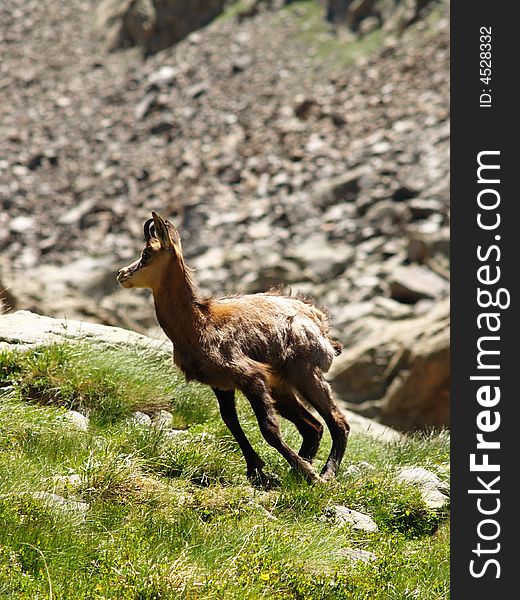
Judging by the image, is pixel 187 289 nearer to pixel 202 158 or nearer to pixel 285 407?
pixel 285 407

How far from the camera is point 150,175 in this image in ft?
133

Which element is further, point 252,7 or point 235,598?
point 252,7

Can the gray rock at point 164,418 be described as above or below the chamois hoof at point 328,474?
above

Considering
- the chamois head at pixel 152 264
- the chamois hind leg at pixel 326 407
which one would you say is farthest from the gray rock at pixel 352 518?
the chamois head at pixel 152 264

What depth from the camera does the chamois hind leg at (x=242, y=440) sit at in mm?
7379

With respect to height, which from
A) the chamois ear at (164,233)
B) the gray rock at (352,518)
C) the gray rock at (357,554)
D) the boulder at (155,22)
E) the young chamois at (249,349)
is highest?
the boulder at (155,22)

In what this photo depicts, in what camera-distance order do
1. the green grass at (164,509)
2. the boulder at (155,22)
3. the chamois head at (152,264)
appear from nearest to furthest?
the green grass at (164,509) < the chamois head at (152,264) < the boulder at (155,22)

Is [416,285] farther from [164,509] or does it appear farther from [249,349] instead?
[164,509]

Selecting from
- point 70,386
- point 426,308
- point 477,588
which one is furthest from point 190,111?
point 477,588

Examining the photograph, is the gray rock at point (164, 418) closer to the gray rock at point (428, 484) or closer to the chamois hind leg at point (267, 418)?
the chamois hind leg at point (267, 418)

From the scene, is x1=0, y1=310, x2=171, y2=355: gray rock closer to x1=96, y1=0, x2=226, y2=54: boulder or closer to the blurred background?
the blurred background

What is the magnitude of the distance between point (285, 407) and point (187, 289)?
1381mm

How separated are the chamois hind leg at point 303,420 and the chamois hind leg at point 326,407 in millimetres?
185

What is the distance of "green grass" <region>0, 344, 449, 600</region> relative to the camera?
559 cm
